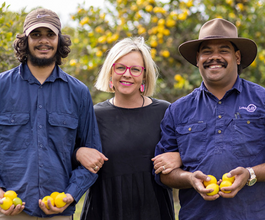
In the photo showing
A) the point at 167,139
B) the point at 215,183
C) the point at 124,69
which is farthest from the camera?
the point at 124,69

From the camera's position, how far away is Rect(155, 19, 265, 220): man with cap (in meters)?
3.04

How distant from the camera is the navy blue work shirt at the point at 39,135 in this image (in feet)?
10.1

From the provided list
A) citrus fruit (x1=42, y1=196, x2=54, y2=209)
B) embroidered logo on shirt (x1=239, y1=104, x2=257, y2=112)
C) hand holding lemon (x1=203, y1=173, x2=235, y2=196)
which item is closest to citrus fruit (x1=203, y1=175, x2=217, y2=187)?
hand holding lemon (x1=203, y1=173, x2=235, y2=196)

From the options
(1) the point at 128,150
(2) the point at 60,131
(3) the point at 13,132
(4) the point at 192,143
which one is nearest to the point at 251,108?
(4) the point at 192,143

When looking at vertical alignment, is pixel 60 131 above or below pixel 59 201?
above

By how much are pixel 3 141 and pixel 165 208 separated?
1701mm

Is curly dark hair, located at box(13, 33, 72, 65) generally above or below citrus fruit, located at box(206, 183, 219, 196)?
above

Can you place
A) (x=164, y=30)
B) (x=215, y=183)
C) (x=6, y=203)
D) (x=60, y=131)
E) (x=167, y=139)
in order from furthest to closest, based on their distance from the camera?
(x=164, y=30) → (x=167, y=139) → (x=60, y=131) → (x=215, y=183) → (x=6, y=203)

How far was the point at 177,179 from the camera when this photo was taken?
330 cm

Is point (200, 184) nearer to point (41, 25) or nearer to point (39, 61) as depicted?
point (39, 61)

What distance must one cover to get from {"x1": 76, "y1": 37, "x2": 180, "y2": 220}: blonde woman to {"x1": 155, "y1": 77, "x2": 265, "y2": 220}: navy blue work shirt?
1.21ft

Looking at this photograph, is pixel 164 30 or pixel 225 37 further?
pixel 164 30

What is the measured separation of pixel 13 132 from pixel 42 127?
24 centimetres

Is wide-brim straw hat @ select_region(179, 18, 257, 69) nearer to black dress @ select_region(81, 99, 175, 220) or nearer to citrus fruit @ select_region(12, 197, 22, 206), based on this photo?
black dress @ select_region(81, 99, 175, 220)
